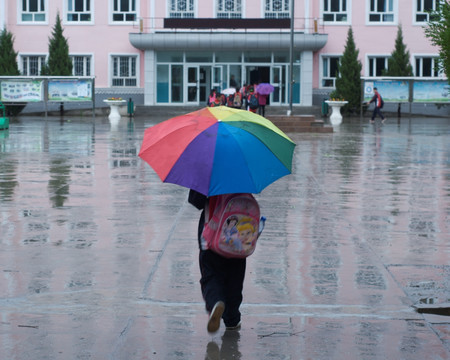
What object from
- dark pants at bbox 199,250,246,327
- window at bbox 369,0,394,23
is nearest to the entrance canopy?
window at bbox 369,0,394,23

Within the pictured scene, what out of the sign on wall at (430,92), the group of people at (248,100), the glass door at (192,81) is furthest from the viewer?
the glass door at (192,81)

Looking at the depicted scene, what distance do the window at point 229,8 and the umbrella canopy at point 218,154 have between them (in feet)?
147

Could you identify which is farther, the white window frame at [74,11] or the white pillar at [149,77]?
the white window frame at [74,11]

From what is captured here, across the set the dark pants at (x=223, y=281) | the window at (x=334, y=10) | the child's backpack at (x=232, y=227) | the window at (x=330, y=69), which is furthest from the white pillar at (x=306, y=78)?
the child's backpack at (x=232, y=227)

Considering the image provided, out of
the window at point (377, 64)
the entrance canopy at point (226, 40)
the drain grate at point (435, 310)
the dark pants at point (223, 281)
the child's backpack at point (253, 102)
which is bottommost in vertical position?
the drain grate at point (435, 310)

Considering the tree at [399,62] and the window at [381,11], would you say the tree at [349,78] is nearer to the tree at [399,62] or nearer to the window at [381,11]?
the tree at [399,62]

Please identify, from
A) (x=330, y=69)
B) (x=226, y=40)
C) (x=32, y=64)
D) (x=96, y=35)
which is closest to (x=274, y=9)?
(x=226, y=40)

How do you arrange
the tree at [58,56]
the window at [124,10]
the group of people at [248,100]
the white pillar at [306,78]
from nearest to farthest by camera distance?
the group of people at [248,100], the tree at [58,56], the white pillar at [306,78], the window at [124,10]

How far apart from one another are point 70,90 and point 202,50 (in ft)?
40.2

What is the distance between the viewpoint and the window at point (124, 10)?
164 feet

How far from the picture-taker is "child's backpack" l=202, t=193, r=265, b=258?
18.1ft

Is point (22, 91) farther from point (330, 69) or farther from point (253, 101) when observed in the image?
point (330, 69)

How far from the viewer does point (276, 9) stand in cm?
4981

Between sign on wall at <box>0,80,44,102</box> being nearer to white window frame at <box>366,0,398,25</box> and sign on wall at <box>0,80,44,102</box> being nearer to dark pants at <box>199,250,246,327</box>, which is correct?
white window frame at <box>366,0,398,25</box>
